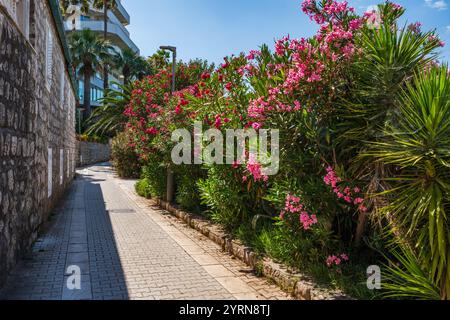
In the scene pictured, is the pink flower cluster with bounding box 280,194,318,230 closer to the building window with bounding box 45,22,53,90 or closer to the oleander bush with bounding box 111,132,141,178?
the building window with bounding box 45,22,53,90

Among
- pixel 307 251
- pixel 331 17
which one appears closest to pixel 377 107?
pixel 331 17

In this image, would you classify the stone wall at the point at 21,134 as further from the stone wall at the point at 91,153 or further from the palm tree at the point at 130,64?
the palm tree at the point at 130,64

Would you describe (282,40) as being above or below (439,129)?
above

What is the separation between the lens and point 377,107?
171 inches

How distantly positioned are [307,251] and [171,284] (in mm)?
1765

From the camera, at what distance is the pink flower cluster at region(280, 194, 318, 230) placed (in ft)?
15.3

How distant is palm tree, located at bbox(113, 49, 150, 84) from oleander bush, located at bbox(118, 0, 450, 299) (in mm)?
35730

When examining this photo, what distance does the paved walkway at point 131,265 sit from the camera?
186 inches

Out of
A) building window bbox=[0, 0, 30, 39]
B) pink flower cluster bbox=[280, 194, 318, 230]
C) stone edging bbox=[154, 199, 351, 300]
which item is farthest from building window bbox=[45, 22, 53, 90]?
pink flower cluster bbox=[280, 194, 318, 230]

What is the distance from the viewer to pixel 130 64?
130ft

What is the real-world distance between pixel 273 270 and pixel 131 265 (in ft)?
7.01

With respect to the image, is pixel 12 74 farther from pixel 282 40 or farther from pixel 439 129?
pixel 439 129

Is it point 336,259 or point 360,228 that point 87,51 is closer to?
point 360,228
